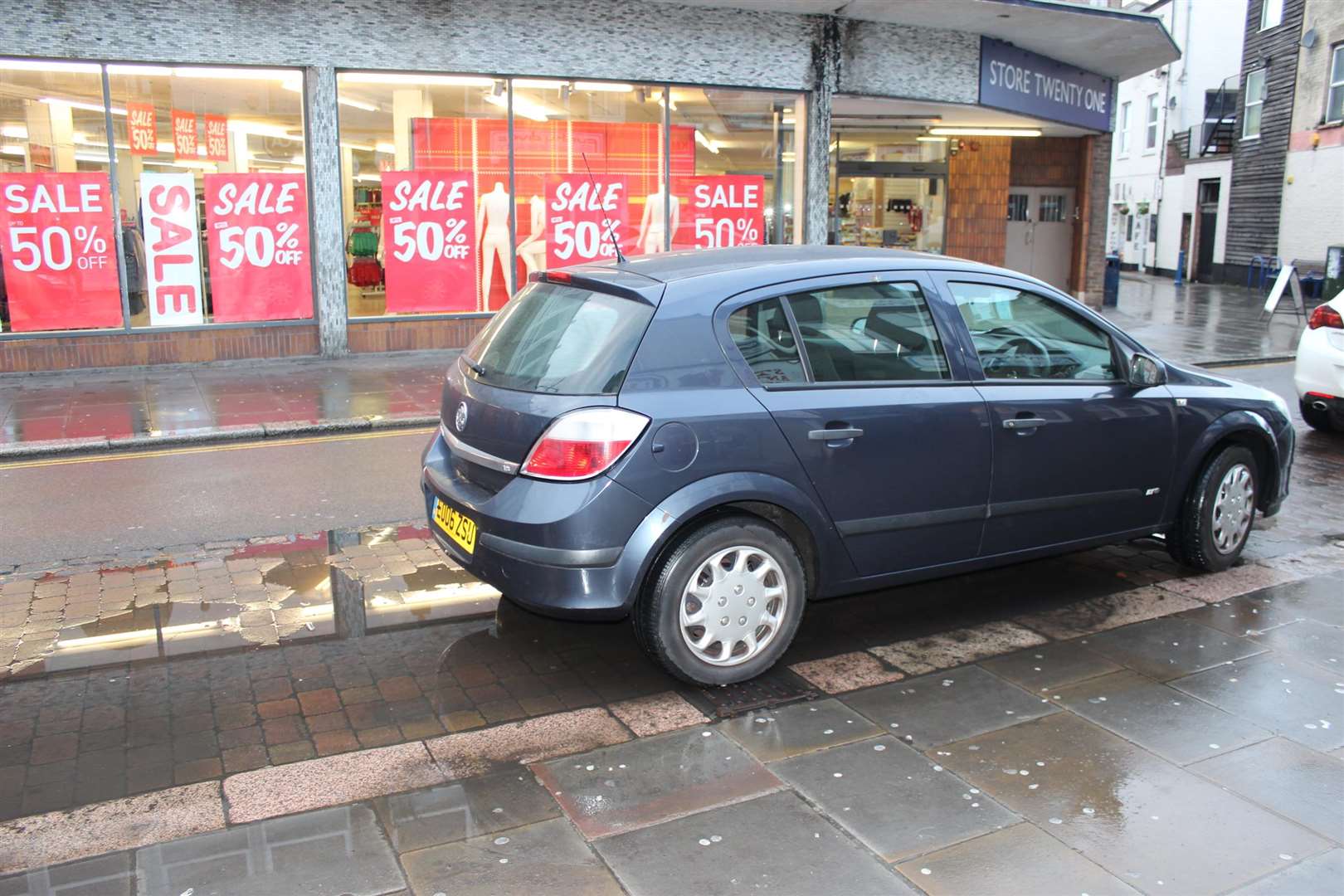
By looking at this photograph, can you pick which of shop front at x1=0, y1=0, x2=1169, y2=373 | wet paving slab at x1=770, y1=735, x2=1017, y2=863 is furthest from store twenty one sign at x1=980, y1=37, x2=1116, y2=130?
wet paving slab at x1=770, y1=735, x2=1017, y2=863

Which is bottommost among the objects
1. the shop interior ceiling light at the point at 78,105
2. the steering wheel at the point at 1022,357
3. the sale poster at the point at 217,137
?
the steering wheel at the point at 1022,357

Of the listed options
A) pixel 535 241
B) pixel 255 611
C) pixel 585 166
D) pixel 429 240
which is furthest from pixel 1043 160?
pixel 255 611

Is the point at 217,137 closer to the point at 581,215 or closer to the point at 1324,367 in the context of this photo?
the point at 581,215

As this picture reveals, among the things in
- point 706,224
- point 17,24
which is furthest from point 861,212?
point 17,24

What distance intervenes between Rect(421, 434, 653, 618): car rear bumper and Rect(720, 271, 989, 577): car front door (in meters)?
0.78

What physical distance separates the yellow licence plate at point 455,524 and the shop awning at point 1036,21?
425 inches

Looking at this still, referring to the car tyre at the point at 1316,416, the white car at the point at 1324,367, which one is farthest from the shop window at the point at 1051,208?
the white car at the point at 1324,367

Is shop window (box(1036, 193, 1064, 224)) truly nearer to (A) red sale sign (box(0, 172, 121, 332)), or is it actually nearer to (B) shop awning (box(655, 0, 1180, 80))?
(B) shop awning (box(655, 0, 1180, 80))

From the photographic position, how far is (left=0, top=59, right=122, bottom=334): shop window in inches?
473

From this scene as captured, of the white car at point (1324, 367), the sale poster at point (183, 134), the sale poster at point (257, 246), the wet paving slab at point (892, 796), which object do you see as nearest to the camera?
the wet paving slab at point (892, 796)

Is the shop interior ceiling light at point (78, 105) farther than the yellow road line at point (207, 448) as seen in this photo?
Yes

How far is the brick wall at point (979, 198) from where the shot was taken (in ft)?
70.6

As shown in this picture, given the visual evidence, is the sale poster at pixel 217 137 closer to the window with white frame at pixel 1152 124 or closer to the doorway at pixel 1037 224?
the doorway at pixel 1037 224

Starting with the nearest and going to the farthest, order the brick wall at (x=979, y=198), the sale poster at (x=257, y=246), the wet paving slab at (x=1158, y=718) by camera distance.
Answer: the wet paving slab at (x=1158, y=718)
the sale poster at (x=257, y=246)
the brick wall at (x=979, y=198)
